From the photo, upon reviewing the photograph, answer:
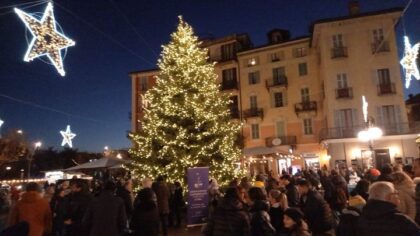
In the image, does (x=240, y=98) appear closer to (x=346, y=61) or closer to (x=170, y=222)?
(x=346, y=61)

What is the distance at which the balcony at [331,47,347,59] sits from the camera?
29922mm

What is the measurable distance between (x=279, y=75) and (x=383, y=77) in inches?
354

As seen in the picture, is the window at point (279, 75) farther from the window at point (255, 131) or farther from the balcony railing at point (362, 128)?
the balcony railing at point (362, 128)

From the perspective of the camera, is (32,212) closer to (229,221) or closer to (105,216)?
(105,216)

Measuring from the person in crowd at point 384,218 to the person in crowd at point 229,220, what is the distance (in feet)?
5.27

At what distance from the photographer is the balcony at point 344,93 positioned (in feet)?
96.4

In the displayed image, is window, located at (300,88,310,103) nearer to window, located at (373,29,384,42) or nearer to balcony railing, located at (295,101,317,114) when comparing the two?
balcony railing, located at (295,101,317,114)

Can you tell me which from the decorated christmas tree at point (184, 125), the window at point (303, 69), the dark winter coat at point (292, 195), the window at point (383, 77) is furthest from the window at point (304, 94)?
the dark winter coat at point (292, 195)

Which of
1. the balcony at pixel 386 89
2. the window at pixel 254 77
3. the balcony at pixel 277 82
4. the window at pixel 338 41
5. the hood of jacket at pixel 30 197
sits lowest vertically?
the hood of jacket at pixel 30 197

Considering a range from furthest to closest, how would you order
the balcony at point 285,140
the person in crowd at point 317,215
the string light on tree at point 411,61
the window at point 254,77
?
the window at point 254,77, the balcony at point 285,140, the string light on tree at point 411,61, the person in crowd at point 317,215

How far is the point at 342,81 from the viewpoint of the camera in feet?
97.9

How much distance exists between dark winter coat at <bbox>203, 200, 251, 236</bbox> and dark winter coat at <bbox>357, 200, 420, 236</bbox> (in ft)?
5.36

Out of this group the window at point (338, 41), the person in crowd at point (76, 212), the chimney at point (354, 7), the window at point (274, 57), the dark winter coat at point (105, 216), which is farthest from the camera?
the window at point (274, 57)

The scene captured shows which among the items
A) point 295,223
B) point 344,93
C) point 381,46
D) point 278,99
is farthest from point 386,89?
point 295,223
